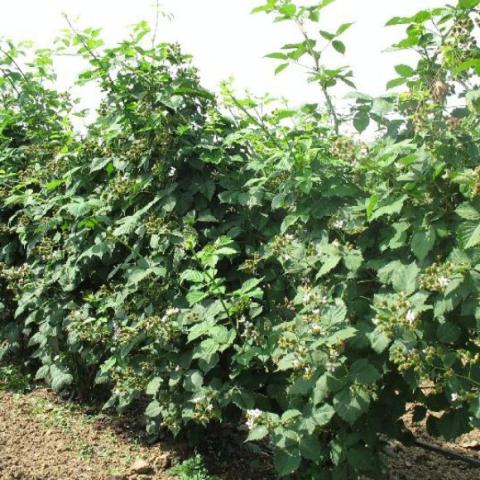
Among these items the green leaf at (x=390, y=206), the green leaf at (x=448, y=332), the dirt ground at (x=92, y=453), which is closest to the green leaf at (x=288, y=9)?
the green leaf at (x=390, y=206)

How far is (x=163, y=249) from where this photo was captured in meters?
3.41

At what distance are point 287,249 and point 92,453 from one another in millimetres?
2031

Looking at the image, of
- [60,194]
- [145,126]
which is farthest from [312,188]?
[60,194]

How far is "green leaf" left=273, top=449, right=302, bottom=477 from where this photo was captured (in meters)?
2.74

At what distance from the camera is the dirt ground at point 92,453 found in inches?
146

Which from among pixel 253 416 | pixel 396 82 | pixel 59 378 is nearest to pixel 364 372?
pixel 253 416

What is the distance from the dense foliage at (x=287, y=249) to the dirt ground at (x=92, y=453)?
0.32 metres

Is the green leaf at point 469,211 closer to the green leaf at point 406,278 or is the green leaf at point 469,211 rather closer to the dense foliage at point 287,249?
the dense foliage at point 287,249

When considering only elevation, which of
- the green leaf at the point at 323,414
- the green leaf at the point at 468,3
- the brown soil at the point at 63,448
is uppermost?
the green leaf at the point at 468,3

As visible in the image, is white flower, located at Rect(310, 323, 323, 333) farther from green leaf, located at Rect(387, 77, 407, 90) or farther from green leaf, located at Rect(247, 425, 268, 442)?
green leaf, located at Rect(387, 77, 407, 90)

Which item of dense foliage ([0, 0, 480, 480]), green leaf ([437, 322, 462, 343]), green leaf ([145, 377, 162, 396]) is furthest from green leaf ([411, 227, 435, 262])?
green leaf ([145, 377, 162, 396])

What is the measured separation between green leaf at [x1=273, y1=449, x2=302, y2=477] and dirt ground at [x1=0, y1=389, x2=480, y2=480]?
37.0 inches

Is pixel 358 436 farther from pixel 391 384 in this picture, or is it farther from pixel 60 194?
pixel 60 194

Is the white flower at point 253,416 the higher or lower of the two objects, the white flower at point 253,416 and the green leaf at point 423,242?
the lower
